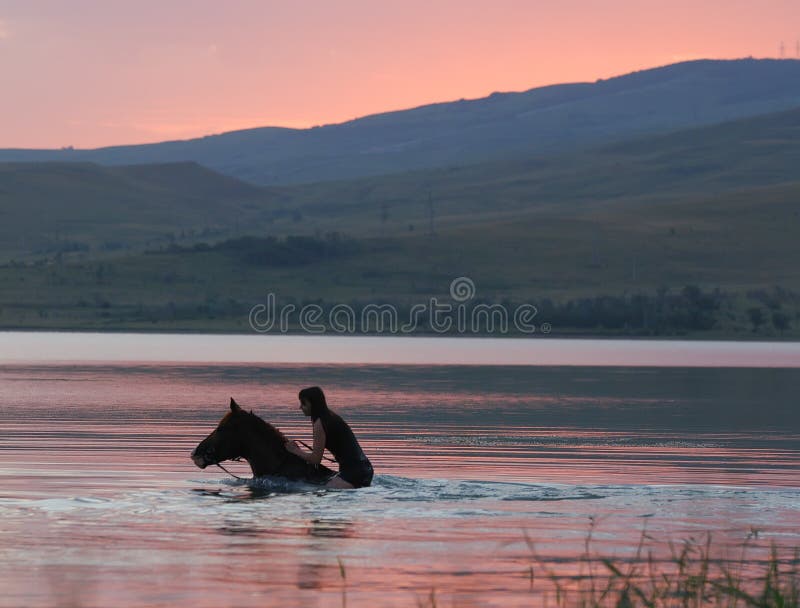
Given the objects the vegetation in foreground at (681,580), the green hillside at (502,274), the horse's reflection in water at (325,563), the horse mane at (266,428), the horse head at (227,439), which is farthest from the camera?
the green hillside at (502,274)

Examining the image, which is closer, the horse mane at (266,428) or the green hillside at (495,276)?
the horse mane at (266,428)

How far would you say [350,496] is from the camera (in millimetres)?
19984

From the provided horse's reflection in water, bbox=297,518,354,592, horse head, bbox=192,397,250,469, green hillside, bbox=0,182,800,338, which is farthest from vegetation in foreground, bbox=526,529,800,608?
green hillside, bbox=0,182,800,338

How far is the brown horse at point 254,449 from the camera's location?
67.4ft

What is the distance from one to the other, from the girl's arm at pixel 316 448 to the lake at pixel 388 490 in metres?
0.40

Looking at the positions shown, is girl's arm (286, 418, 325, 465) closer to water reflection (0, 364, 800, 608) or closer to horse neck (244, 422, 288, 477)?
horse neck (244, 422, 288, 477)

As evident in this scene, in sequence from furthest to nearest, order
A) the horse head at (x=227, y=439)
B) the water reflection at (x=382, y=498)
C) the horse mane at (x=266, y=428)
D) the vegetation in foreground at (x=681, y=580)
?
the horse mane at (x=266, y=428) < the horse head at (x=227, y=439) < the water reflection at (x=382, y=498) < the vegetation in foreground at (x=681, y=580)

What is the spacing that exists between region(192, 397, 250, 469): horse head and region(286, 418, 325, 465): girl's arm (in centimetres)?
68

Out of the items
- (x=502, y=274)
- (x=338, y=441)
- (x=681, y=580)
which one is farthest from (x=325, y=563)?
(x=502, y=274)

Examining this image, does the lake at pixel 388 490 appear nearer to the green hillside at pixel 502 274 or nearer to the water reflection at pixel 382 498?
the water reflection at pixel 382 498

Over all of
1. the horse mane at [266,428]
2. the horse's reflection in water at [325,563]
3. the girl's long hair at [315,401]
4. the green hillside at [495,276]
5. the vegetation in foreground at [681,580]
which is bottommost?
the horse's reflection in water at [325,563]

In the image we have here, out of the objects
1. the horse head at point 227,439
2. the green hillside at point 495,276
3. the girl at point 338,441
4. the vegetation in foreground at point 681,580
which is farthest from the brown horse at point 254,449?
the green hillside at point 495,276

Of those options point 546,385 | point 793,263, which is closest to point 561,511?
point 546,385

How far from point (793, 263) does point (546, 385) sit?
90209 mm
